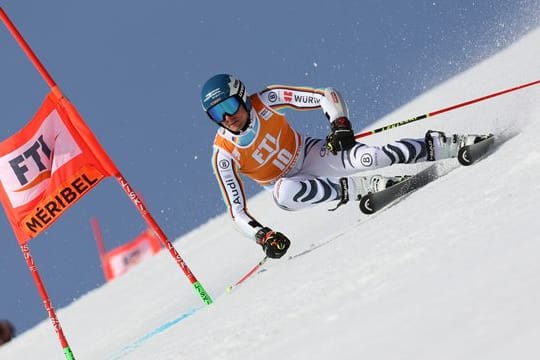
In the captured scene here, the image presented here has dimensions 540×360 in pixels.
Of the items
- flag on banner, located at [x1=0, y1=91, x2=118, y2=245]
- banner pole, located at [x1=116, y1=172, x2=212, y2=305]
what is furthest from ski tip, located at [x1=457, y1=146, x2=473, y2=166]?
flag on banner, located at [x1=0, y1=91, x2=118, y2=245]

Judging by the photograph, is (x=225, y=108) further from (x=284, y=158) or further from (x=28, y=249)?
(x=28, y=249)

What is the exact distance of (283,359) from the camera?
303 cm

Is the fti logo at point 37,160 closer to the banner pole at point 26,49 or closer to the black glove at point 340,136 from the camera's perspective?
the banner pole at point 26,49

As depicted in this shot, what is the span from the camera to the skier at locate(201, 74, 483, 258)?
5758 millimetres

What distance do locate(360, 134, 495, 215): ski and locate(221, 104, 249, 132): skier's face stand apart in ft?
2.98

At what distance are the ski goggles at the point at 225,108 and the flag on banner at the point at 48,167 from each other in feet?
3.72

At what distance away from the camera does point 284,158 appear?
245 inches

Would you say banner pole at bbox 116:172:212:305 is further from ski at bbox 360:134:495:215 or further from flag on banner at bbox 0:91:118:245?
ski at bbox 360:134:495:215

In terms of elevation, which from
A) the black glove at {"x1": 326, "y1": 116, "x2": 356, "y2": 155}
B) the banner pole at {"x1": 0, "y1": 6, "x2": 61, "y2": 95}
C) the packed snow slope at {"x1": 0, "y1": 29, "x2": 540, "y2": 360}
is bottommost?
the packed snow slope at {"x1": 0, "y1": 29, "x2": 540, "y2": 360}

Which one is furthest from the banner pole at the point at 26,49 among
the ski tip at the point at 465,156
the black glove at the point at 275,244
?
the ski tip at the point at 465,156

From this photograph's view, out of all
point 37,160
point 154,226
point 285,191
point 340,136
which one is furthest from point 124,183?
point 340,136

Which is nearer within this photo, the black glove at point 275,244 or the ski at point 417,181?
the ski at point 417,181

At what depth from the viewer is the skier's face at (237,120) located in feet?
19.4

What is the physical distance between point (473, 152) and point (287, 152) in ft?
4.36
